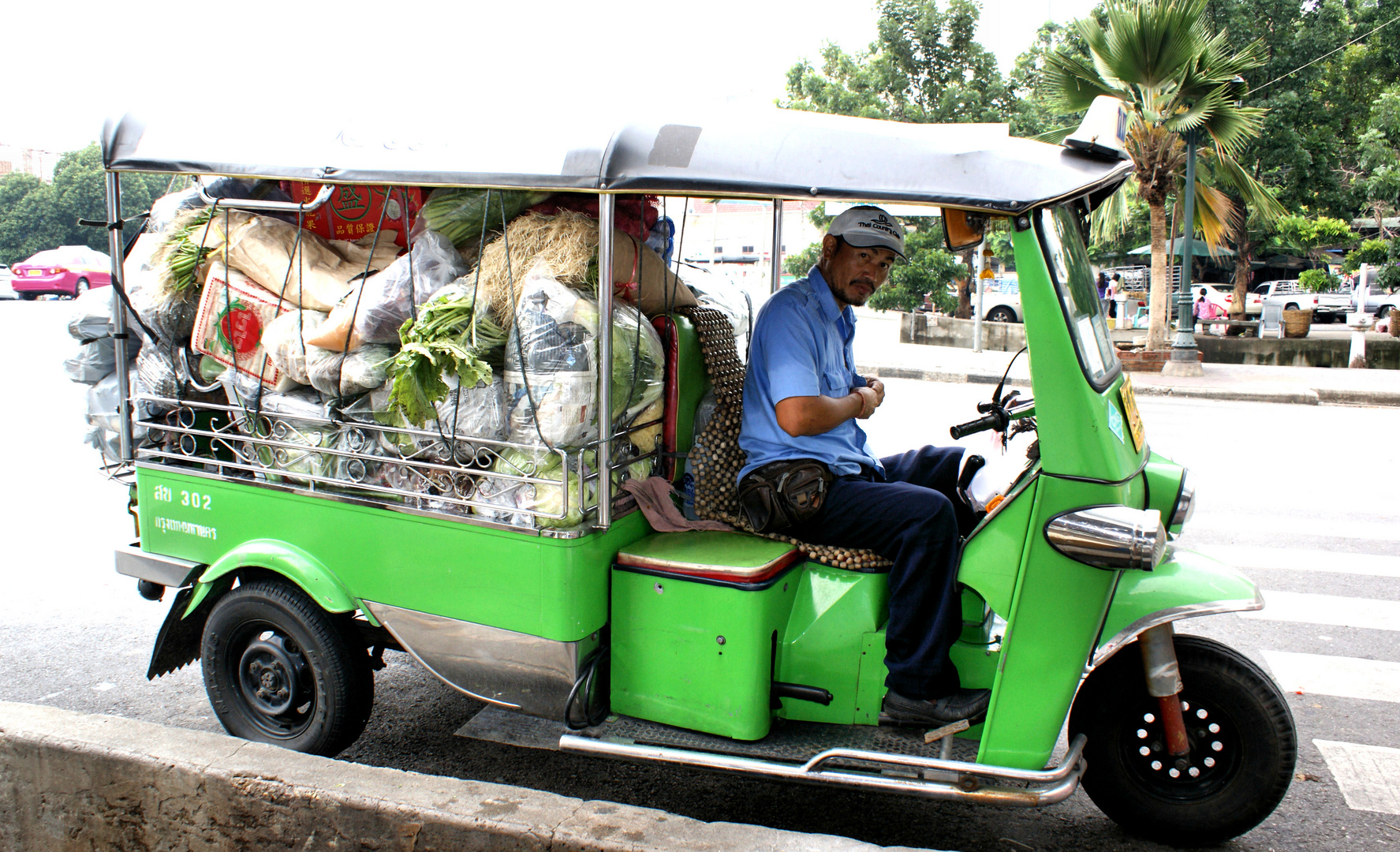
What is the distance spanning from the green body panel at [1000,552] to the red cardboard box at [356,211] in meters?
2.15

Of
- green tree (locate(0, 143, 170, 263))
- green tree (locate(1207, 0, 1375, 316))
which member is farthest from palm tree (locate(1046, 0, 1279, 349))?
green tree (locate(0, 143, 170, 263))

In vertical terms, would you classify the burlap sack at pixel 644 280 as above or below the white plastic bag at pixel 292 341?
above

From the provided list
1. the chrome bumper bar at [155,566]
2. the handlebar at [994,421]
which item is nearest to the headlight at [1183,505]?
the handlebar at [994,421]

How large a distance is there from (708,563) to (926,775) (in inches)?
33.0

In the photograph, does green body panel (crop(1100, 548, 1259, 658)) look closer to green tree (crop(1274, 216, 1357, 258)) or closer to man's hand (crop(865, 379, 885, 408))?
man's hand (crop(865, 379, 885, 408))

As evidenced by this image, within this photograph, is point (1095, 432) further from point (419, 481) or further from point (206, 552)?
point (206, 552)

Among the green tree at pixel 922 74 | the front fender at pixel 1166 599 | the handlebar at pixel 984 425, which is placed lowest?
the front fender at pixel 1166 599

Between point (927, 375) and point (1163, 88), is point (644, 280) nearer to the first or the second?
point (927, 375)

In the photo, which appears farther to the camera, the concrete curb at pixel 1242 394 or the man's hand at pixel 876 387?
the concrete curb at pixel 1242 394

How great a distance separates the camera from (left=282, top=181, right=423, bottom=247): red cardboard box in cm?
335

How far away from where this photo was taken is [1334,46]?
20.5 m

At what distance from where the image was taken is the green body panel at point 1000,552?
8.66 feet

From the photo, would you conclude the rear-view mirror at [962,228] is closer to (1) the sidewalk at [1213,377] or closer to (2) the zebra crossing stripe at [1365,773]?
(2) the zebra crossing stripe at [1365,773]

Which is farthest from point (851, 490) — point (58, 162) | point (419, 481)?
point (58, 162)
